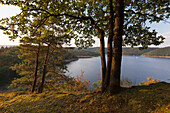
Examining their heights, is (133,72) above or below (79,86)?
below

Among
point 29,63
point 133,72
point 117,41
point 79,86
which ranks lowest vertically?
point 133,72

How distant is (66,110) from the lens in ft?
12.2

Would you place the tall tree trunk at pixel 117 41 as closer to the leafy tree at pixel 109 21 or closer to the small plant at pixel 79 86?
the leafy tree at pixel 109 21

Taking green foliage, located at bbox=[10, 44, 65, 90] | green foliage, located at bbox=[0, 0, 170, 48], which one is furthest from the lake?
green foliage, located at bbox=[0, 0, 170, 48]

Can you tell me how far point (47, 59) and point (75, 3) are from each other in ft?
28.8

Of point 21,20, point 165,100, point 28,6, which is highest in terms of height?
point 28,6

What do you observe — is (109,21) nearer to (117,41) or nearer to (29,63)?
(117,41)

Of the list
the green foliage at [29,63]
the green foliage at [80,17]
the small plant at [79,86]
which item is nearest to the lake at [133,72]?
the small plant at [79,86]

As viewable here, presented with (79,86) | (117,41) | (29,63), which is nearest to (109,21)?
(117,41)

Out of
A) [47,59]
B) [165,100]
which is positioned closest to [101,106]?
[165,100]

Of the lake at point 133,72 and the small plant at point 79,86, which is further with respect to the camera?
the lake at point 133,72

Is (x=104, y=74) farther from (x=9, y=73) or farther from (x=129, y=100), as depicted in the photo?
(x=9, y=73)

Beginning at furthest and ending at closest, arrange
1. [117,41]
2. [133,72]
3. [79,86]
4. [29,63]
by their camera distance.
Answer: [133,72]
[79,86]
[29,63]
[117,41]

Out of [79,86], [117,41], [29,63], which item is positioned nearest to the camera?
[117,41]
